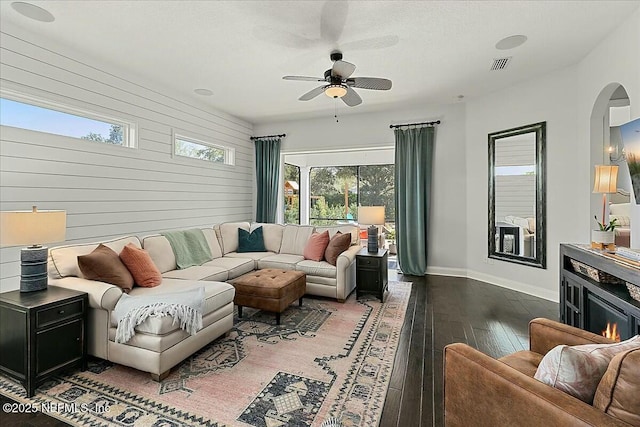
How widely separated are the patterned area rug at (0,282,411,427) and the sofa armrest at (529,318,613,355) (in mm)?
1026

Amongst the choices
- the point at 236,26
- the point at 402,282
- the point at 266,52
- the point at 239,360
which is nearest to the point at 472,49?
the point at 266,52

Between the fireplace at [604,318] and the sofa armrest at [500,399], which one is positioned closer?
the sofa armrest at [500,399]

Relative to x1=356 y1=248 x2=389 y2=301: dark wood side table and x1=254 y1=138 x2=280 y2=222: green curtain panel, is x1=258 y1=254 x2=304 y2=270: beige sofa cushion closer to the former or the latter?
x1=356 y1=248 x2=389 y2=301: dark wood side table

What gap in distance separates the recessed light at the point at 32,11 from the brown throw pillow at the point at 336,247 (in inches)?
149

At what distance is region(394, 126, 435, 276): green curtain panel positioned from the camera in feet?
18.2

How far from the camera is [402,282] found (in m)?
5.13

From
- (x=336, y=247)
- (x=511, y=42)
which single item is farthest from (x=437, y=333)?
(x=511, y=42)

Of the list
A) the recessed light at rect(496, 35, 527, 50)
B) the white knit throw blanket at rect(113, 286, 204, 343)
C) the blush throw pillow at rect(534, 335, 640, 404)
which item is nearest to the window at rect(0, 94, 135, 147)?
the white knit throw blanket at rect(113, 286, 204, 343)

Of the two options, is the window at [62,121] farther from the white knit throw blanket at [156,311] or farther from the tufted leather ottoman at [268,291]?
the tufted leather ottoman at [268,291]

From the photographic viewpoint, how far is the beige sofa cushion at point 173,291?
7.34 ft

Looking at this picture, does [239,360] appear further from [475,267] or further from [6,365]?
[475,267]

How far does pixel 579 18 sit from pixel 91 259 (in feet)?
16.4

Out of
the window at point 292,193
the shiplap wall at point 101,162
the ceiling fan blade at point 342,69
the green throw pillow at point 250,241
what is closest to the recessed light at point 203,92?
the shiplap wall at point 101,162

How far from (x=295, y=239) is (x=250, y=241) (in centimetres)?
75
